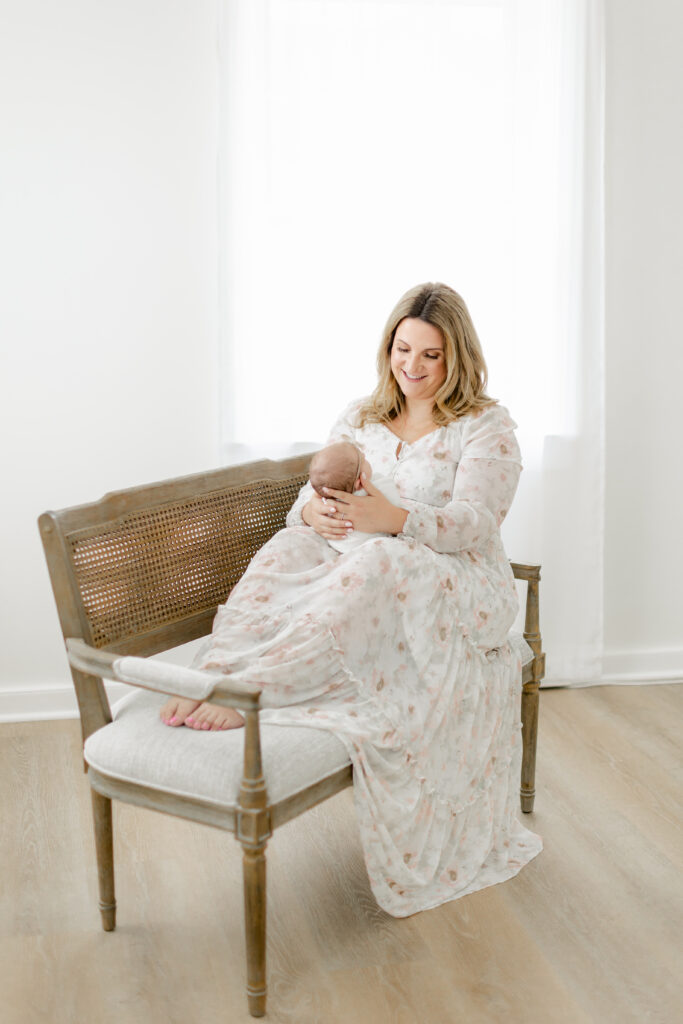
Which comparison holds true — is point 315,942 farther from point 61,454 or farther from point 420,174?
point 420,174

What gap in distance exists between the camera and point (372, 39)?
3303 millimetres

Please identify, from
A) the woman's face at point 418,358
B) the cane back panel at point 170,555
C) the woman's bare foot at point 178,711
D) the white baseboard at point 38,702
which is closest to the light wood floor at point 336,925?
the white baseboard at point 38,702

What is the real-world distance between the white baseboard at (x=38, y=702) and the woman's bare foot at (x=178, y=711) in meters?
1.42

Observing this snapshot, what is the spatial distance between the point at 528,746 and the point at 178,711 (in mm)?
1110

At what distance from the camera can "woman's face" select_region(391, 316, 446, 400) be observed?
266 centimetres

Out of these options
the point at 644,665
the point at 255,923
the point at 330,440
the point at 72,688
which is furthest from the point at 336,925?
the point at 644,665

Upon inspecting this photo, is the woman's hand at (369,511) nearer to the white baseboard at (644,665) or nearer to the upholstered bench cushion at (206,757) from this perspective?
the upholstered bench cushion at (206,757)

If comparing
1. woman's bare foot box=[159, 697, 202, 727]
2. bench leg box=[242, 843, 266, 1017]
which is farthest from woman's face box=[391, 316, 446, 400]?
bench leg box=[242, 843, 266, 1017]

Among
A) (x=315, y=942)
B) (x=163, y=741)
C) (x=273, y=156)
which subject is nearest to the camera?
(x=163, y=741)

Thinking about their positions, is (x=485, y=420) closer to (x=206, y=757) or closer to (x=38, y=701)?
(x=206, y=757)

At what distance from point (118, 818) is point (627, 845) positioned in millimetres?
1304

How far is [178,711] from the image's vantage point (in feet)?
6.94

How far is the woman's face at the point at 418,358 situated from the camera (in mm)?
2664

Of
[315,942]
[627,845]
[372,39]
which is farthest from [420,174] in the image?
[315,942]
